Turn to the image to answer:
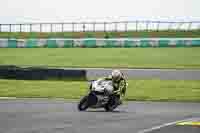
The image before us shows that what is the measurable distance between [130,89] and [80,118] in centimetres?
1245

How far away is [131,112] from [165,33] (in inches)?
2099

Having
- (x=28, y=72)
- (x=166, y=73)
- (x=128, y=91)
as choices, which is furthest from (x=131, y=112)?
(x=166, y=73)

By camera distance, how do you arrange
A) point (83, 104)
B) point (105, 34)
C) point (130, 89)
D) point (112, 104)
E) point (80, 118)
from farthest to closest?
point (105, 34) < point (130, 89) < point (112, 104) < point (83, 104) < point (80, 118)

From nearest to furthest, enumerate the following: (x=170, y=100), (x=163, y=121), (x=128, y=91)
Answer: (x=163, y=121)
(x=170, y=100)
(x=128, y=91)

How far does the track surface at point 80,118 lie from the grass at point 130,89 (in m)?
4.37

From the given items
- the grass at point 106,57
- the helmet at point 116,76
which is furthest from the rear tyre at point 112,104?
the grass at point 106,57

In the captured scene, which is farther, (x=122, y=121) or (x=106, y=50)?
(x=106, y=50)

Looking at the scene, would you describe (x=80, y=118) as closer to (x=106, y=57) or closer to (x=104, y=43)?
(x=106, y=57)

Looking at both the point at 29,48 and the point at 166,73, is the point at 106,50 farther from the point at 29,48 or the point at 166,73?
the point at 166,73

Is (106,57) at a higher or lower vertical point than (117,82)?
higher

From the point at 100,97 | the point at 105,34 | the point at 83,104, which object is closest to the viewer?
the point at 100,97

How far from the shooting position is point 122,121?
15.5 metres

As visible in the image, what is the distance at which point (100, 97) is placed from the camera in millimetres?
18641

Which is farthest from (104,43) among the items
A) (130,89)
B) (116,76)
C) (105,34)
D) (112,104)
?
(116,76)
